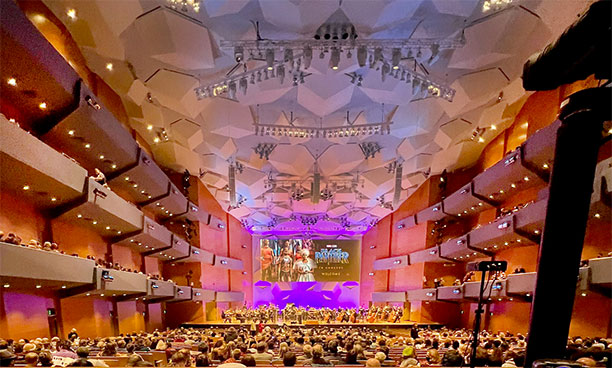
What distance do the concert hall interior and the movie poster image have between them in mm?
8945

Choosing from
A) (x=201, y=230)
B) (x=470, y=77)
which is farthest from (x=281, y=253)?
(x=470, y=77)

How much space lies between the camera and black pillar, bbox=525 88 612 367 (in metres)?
2.35

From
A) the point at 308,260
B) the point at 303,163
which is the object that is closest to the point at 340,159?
the point at 303,163

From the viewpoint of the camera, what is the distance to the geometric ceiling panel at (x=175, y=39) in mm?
14062

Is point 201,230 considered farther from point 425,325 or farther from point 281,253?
point 425,325

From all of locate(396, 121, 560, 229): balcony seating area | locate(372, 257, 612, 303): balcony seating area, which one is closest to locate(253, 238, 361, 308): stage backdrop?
locate(372, 257, 612, 303): balcony seating area

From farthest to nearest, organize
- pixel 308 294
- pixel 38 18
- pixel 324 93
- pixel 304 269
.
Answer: pixel 308 294, pixel 304 269, pixel 324 93, pixel 38 18

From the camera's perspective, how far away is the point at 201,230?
32.1 meters

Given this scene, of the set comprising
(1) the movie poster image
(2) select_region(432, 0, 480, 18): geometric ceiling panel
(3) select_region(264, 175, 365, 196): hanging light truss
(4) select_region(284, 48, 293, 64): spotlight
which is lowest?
(1) the movie poster image

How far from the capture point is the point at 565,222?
2467mm

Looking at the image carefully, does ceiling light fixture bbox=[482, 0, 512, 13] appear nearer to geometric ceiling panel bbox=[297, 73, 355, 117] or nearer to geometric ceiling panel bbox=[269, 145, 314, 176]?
geometric ceiling panel bbox=[297, 73, 355, 117]

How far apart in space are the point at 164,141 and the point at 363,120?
11.1 meters

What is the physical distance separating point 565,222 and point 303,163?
2689 centimetres

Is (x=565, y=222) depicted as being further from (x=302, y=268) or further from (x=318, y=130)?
A: (x=302, y=268)
